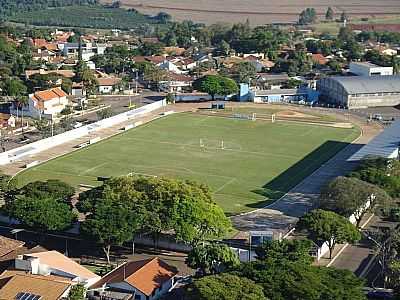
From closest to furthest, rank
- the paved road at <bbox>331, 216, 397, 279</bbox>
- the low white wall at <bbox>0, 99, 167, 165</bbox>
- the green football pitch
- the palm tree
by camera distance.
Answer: the paved road at <bbox>331, 216, 397, 279</bbox> < the green football pitch < the low white wall at <bbox>0, 99, 167, 165</bbox> < the palm tree

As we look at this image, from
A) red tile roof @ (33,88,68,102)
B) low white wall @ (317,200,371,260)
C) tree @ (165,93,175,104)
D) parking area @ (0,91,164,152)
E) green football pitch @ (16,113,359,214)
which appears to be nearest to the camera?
low white wall @ (317,200,371,260)

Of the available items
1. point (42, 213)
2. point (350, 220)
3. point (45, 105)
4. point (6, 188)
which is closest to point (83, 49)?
point (45, 105)

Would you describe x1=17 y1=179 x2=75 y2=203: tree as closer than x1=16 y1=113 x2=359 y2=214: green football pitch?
Yes

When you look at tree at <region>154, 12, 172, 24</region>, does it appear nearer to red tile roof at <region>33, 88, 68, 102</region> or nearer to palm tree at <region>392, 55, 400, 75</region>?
palm tree at <region>392, 55, 400, 75</region>

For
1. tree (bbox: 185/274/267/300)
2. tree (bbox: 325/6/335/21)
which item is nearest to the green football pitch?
tree (bbox: 185/274/267/300)

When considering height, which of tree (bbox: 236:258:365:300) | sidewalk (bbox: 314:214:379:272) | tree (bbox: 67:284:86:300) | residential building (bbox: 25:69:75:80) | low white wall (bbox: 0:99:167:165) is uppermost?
residential building (bbox: 25:69:75:80)

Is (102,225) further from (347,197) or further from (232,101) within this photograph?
(232,101)

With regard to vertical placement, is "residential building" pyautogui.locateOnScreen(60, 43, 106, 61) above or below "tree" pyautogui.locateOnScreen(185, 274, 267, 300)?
above

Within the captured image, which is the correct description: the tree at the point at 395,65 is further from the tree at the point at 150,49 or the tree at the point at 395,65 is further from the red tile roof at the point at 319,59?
the tree at the point at 150,49

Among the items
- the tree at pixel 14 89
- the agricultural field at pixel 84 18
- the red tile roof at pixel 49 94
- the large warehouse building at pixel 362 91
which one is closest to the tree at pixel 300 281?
the red tile roof at pixel 49 94
